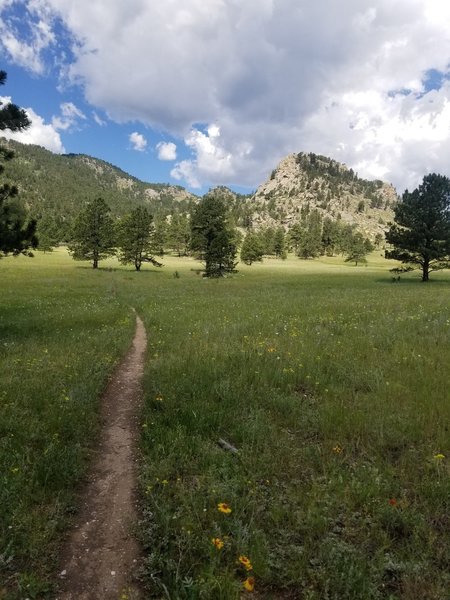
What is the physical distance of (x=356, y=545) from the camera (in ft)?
15.7

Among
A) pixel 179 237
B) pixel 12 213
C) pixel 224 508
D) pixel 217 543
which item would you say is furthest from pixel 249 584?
pixel 179 237

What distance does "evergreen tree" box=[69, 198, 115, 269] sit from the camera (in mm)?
75312

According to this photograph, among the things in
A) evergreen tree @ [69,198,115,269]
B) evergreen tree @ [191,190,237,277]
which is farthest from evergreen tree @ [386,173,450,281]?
evergreen tree @ [69,198,115,269]

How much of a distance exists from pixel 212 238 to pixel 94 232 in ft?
72.7

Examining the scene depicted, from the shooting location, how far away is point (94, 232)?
75812 mm

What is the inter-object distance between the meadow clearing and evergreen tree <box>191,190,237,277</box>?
57.2m

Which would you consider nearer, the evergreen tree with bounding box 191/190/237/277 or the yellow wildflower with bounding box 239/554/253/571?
the yellow wildflower with bounding box 239/554/253/571

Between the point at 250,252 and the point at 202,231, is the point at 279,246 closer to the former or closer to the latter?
the point at 250,252

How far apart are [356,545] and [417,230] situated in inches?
2204

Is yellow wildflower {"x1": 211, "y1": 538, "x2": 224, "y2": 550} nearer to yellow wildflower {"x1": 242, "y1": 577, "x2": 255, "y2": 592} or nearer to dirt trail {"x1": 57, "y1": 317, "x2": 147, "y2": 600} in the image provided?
yellow wildflower {"x1": 242, "y1": 577, "x2": 255, "y2": 592}

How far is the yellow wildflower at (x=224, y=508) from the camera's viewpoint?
5.10 metres

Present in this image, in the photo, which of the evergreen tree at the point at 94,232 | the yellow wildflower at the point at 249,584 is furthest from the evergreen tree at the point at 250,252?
the yellow wildflower at the point at 249,584

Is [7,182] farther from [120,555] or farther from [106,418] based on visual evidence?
[120,555]

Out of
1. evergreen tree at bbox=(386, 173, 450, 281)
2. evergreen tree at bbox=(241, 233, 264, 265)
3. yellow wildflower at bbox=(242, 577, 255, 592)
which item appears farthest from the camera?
evergreen tree at bbox=(241, 233, 264, 265)
